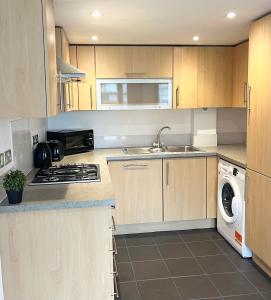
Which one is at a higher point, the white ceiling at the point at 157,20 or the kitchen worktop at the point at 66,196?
the white ceiling at the point at 157,20

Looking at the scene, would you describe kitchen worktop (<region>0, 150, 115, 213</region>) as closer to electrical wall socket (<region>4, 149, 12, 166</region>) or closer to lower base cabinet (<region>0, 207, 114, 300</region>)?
lower base cabinet (<region>0, 207, 114, 300</region>)

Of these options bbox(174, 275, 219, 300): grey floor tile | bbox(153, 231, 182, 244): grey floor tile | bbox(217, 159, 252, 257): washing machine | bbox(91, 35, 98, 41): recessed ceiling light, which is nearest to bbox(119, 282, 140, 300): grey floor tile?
bbox(174, 275, 219, 300): grey floor tile

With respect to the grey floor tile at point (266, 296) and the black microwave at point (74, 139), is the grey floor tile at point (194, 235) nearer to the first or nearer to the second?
the grey floor tile at point (266, 296)

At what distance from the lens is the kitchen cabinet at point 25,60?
153 centimetres

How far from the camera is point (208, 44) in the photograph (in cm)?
368

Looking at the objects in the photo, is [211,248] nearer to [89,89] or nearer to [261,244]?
[261,244]

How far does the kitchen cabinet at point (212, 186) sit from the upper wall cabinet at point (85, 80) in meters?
1.48

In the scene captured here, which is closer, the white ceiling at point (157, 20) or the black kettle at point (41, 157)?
the white ceiling at point (157, 20)

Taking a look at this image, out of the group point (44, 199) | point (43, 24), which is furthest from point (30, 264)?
point (43, 24)

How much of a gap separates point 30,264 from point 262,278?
6.22 feet

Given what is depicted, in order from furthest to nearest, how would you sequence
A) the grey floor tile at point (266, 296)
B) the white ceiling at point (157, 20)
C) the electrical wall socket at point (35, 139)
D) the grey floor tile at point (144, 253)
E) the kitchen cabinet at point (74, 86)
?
the kitchen cabinet at point (74, 86), the grey floor tile at point (144, 253), the electrical wall socket at point (35, 139), the grey floor tile at point (266, 296), the white ceiling at point (157, 20)

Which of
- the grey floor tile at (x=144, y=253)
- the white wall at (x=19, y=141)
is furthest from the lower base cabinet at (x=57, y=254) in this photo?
the grey floor tile at (x=144, y=253)

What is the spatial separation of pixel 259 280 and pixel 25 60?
94.9 inches

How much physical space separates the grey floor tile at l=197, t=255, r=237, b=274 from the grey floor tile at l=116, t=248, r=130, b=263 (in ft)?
2.23
